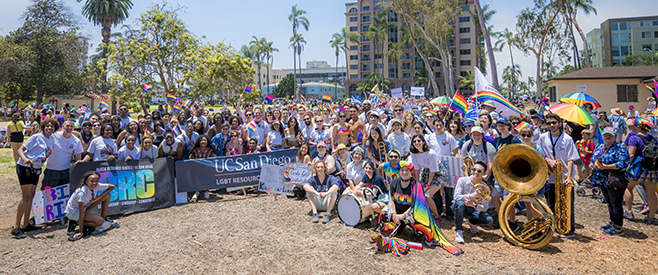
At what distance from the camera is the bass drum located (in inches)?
Result: 247

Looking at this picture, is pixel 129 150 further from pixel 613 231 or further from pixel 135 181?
pixel 613 231

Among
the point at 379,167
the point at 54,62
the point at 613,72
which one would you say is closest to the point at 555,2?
the point at 613,72

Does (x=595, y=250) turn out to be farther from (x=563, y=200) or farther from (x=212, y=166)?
(x=212, y=166)

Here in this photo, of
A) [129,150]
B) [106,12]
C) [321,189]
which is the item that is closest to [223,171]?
[129,150]

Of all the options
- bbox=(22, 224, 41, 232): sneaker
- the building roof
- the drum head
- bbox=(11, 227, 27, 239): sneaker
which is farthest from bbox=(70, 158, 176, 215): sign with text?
the building roof

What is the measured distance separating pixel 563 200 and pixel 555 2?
36404 mm

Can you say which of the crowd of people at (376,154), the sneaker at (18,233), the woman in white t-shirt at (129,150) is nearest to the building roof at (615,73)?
the crowd of people at (376,154)

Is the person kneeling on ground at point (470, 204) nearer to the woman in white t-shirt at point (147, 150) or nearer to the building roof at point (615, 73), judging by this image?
the woman in white t-shirt at point (147, 150)

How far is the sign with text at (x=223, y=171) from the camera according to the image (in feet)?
27.5

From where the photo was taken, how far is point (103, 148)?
7.62 metres

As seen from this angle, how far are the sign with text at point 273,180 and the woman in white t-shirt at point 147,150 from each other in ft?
7.93

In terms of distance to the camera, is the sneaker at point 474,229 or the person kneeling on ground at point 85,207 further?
the person kneeling on ground at point 85,207

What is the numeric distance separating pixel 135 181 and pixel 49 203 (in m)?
1.46

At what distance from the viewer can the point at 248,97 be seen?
1761 centimetres
